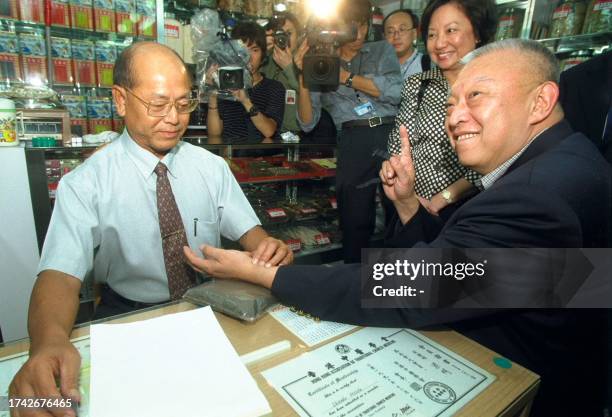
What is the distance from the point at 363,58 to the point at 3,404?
2838 mm

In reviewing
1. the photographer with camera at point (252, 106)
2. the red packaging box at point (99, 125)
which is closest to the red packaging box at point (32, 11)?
the red packaging box at point (99, 125)

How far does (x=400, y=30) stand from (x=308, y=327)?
276 cm

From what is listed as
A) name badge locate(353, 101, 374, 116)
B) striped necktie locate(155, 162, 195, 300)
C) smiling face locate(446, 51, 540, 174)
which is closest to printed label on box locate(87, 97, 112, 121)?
striped necktie locate(155, 162, 195, 300)

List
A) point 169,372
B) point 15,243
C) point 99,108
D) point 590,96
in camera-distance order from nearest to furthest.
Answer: point 169,372
point 590,96
point 15,243
point 99,108

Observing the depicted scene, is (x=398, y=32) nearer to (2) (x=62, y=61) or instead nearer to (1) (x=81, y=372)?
(2) (x=62, y=61)

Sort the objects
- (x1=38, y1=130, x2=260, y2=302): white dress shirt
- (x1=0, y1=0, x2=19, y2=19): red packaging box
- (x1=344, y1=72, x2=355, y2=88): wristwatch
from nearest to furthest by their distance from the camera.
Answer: (x1=38, y1=130, x2=260, y2=302): white dress shirt
(x1=0, y1=0, x2=19, y2=19): red packaging box
(x1=344, y1=72, x2=355, y2=88): wristwatch

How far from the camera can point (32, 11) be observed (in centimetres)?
251

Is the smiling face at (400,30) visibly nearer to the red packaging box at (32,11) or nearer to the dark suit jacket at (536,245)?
the dark suit jacket at (536,245)

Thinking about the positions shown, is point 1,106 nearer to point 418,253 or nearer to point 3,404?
point 3,404

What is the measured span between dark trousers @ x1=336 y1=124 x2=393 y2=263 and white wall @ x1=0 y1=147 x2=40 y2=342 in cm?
201

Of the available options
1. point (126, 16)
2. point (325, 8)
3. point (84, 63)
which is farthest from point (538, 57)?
point (84, 63)

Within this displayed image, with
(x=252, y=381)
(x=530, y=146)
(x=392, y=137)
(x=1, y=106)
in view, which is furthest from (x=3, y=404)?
(x=392, y=137)

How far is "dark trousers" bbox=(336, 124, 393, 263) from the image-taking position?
9.05ft

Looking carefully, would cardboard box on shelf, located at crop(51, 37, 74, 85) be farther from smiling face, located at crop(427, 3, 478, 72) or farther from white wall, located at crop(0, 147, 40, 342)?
smiling face, located at crop(427, 3, 478, 72)
